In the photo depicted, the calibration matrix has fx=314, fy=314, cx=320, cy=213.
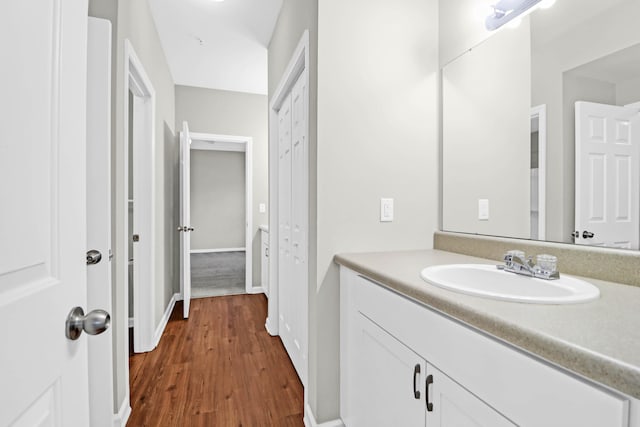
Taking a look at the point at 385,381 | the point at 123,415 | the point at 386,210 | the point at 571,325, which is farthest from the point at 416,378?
the point at 123,415

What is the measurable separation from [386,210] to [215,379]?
1558mm

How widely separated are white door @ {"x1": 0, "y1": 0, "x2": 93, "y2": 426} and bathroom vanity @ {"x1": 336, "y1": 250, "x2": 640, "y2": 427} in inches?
31.1

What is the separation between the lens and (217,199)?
712 cm

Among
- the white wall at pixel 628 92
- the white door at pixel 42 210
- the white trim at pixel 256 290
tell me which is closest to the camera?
the white door at pixel 42 210

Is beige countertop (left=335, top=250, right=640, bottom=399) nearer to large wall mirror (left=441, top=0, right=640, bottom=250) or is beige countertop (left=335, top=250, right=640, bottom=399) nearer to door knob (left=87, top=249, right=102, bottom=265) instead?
large wall mirror (left=441, top=0, right=640, bottom=250)

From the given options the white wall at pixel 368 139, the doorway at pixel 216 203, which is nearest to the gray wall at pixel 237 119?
the doorway at pixel 216 203

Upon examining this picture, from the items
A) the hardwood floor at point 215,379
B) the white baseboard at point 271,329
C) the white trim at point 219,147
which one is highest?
the white trim at point 219,147

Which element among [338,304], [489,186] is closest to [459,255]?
[489,186]

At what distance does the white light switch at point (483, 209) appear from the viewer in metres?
1.48

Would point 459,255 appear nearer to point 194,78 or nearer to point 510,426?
point 510,426

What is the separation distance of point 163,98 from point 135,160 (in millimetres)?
946

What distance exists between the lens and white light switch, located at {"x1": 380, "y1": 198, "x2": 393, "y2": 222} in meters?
1.53

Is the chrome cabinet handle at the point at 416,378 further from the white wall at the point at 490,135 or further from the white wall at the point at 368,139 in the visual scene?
the white wall at the point at 490,135

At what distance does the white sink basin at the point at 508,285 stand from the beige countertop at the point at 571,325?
2 centimetres
